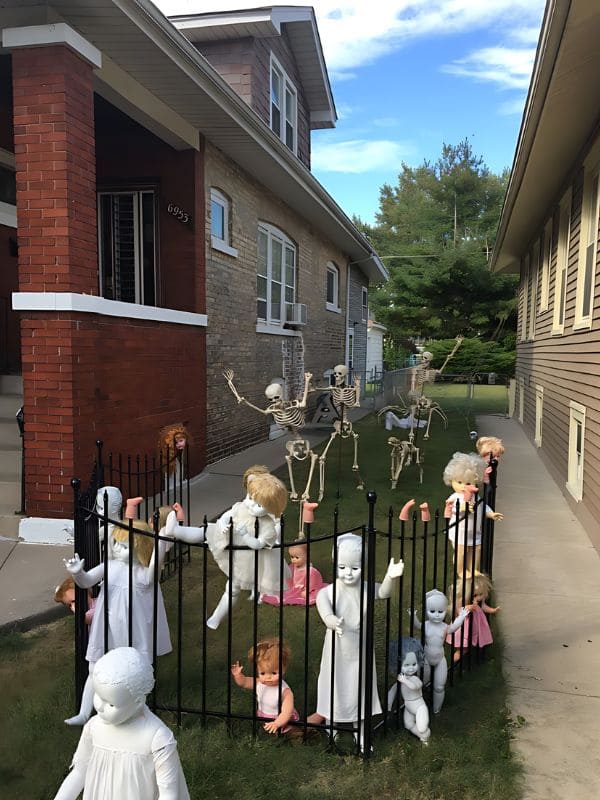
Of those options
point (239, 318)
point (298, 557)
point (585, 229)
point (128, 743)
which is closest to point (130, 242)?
point (239, 318)

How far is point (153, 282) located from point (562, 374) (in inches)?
254

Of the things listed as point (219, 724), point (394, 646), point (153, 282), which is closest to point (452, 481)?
point (394, 646)

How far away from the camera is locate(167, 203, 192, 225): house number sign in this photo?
9070mm

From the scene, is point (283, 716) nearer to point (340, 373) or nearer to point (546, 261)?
point (340, 373)

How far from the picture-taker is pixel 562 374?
9594 millimetres

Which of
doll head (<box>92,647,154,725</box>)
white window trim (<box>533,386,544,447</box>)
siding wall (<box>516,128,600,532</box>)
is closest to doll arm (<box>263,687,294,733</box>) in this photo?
doll head (<box>92,647,154,725</box>)

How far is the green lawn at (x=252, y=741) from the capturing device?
112 inches

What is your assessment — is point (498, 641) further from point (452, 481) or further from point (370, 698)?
point (370, 698)

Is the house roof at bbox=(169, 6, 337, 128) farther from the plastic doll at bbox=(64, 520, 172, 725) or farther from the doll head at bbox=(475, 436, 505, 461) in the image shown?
the plastic doll at bbox=(64, 520, 172, 725)

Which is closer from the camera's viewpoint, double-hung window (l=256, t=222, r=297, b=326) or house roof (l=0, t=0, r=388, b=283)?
house roof (l=0, t=0, r=388, b=283)

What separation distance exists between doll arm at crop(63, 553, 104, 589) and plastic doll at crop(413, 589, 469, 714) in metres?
1.76

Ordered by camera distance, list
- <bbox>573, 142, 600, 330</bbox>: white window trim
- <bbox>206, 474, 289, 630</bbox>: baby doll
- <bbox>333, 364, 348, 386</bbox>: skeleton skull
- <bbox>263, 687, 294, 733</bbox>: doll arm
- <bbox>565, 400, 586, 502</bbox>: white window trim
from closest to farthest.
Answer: <bbox>263, 687, 294, 733</bbox>: doll arm
<bbox>206, 474, 289, 630</bbox>: baby doll
<bbox>573, 142, 600, 330</bbox>: white window trim
<bbox>565, 400, 586, 502</bbox>: white window trim
<bbox>333, 364, 348, 386</bbox>: skeleton skull

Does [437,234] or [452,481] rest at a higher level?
[437,234]

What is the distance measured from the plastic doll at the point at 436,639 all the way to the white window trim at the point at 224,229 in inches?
297
